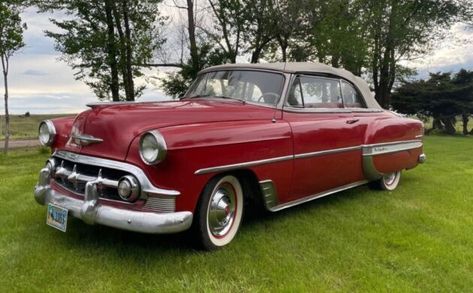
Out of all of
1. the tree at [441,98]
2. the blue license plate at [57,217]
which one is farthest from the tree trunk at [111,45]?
the tree at [441,98]

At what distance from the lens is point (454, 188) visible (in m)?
6.70

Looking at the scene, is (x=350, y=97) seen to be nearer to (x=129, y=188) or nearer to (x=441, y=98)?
(x=129, y=188)

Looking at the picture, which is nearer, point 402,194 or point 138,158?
point 138,158

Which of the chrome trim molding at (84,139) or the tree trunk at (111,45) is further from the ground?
the tree trunk at (111,45)

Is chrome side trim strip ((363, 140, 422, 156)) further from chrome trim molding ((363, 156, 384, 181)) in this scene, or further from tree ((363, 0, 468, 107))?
tree ((363, 0, 468, 107))

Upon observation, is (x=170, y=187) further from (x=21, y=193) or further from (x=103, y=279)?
(x=21, y=193)

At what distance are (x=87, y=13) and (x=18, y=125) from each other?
53.5ft

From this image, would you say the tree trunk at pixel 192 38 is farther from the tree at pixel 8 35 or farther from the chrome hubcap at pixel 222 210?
the chrome hubcap at pixel 222 210

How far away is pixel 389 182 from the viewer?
6.57m

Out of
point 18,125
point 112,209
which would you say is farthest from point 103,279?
point 18,125

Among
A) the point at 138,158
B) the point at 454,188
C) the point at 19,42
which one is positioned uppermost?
the point at 19,42

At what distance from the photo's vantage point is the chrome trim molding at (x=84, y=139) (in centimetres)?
368

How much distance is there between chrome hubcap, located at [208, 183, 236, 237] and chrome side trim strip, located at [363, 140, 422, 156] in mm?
2206

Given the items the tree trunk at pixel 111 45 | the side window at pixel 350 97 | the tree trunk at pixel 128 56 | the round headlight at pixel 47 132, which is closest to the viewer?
the round headlight at pixel 47 132
